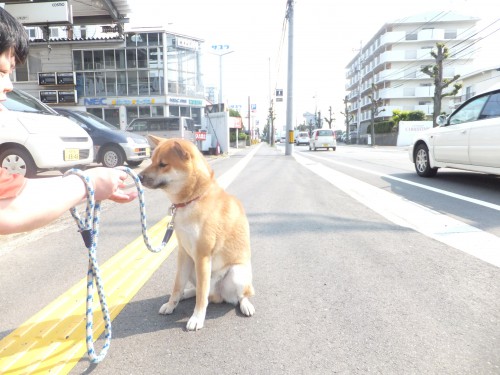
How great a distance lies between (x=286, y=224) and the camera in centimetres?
402

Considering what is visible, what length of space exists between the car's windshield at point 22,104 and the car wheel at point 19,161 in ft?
2.54

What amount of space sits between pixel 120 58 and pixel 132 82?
6.72 feet

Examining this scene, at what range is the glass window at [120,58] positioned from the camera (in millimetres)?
27172

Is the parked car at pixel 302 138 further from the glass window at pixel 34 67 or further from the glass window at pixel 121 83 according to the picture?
the glass window at pixel 34 67

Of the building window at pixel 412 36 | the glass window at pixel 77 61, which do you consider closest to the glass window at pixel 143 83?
the glass window at pixel 77 61

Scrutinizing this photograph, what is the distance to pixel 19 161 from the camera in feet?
17.4

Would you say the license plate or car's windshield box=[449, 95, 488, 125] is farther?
car's windshield box=[449, 95, 488, 125]

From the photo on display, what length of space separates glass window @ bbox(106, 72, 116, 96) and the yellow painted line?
28.5m

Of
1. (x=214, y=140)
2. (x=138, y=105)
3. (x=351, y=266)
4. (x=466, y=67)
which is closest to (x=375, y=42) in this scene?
(x=466, y=67)

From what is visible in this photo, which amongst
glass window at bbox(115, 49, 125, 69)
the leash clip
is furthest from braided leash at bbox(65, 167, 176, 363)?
glass window at bbox(115, 49, 125, 69)

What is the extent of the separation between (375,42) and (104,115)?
49.8 meters

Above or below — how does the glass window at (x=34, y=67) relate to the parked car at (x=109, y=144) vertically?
above

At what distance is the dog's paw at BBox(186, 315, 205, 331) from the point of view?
1823 millimetres

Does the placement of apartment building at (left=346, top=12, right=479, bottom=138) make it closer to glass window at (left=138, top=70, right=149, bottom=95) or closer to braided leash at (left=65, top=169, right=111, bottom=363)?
glass window at (left=138, top=70, right=149, bottom=95)
